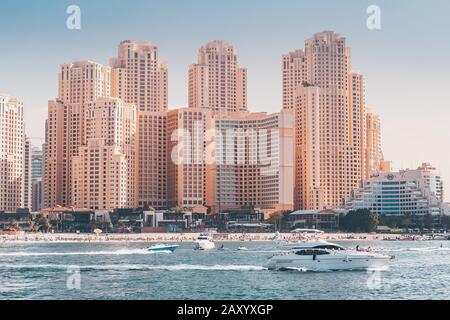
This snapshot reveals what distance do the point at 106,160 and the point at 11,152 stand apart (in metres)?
18.0

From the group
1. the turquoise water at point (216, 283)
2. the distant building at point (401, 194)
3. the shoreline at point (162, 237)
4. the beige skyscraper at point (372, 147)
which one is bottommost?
the shoreline at point (162, 237)

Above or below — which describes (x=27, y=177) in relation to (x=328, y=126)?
below

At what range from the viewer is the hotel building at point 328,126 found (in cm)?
11719

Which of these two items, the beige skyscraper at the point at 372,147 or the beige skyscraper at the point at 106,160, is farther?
the beige skyscraper at the point at 372,147

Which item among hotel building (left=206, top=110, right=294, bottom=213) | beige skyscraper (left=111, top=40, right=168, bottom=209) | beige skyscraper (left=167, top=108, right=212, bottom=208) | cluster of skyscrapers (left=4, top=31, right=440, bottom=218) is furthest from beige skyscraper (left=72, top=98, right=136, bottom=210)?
hotel building (left=206, top=110, right=294, bottom=213)

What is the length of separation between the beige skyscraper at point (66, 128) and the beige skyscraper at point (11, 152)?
416 centimetres

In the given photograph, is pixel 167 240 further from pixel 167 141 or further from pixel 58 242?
pixel 167 141

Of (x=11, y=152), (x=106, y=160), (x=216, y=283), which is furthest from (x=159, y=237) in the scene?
(x=216, y=283)

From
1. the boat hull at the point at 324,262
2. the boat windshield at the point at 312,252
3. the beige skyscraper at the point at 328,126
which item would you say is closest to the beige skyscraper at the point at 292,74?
the beige skyscraper at the point at 328,126

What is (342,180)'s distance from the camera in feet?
393

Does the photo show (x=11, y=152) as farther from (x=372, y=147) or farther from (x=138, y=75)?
(x=372, y=147)

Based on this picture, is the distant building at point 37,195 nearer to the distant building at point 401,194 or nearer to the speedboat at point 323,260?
the distant building at point 401,194

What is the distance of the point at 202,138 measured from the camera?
358ft
